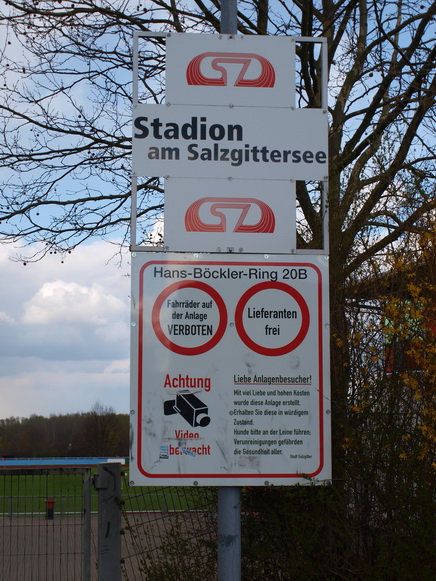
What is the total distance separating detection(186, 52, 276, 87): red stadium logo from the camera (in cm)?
462

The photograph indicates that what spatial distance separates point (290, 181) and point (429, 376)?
145 centimetres

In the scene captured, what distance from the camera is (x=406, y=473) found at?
472 centimetres

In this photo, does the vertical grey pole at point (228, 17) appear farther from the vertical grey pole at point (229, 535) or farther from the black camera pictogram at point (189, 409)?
the vertical grey pole at point (229, 535)

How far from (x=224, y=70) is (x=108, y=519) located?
2933mm

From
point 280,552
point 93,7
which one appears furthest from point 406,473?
point 93,7

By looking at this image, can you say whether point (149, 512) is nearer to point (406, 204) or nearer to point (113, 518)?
point (113, 518)

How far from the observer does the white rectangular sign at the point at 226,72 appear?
4605 mm

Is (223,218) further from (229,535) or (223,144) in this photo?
(229,535)

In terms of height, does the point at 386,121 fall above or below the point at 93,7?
below

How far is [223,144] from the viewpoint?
4543 millimetres

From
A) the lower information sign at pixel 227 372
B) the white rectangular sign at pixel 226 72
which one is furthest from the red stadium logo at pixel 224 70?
the lower information sign at pixel 227 372

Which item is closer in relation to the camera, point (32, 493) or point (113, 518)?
point (113, 518)

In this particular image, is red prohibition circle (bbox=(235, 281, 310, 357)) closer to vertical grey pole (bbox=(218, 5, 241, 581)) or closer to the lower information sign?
the lower information sign

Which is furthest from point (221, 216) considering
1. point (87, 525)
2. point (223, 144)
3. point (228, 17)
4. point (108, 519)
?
point (87, 525)
